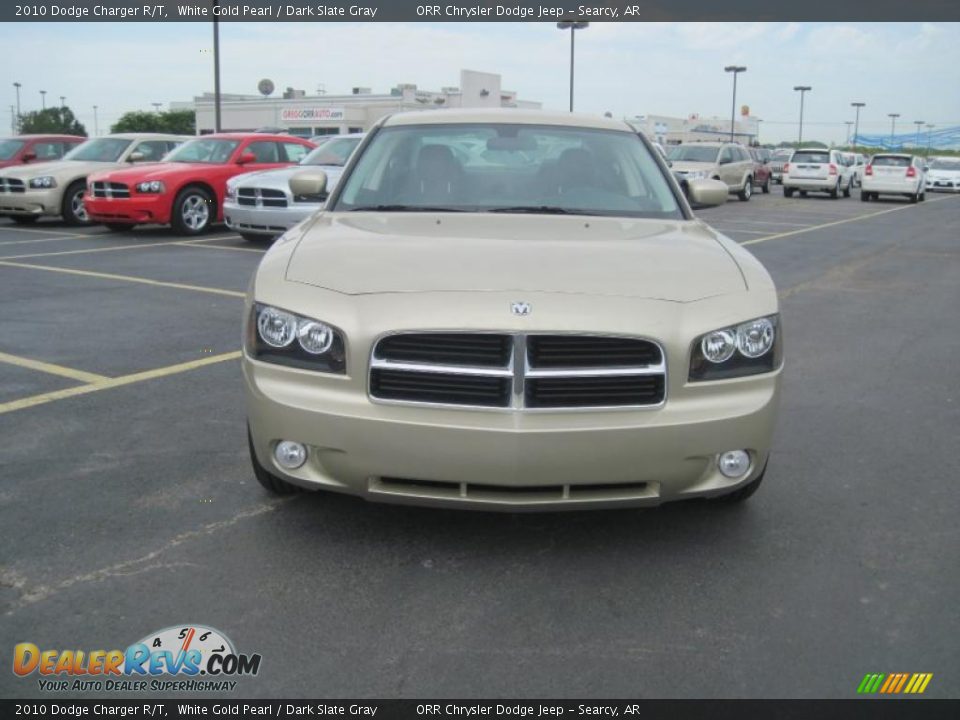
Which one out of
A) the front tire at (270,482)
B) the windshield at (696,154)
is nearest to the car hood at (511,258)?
the front tire at (270,482)

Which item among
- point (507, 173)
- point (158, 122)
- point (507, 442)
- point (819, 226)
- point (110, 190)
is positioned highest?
point (158, 122)

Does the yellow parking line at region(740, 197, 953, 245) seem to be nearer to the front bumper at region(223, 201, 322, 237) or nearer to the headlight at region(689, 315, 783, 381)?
the front bumper at region(223, 201, 322, 237)

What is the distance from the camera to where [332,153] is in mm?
14000

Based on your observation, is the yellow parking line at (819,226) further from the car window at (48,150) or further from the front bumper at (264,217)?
the car window at (48,150)

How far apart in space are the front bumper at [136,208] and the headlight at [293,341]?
11.4 meters

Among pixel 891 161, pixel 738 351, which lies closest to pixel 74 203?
pixel 738 351

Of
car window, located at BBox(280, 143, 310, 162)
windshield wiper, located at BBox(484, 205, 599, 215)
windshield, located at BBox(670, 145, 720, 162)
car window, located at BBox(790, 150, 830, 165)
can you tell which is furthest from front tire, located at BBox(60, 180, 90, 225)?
car window, located at BBox(790, 150, 830, 165)

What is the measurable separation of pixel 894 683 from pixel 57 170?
16.1 m

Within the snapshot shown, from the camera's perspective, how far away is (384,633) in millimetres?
2865

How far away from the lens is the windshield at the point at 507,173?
4.50m

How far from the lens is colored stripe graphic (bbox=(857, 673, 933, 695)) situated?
103 inches

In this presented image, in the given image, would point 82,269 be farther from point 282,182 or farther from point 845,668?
point 845,668

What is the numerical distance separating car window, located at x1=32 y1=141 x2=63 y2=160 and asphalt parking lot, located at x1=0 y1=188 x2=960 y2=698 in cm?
1380

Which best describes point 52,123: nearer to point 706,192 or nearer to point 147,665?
point 706,192
